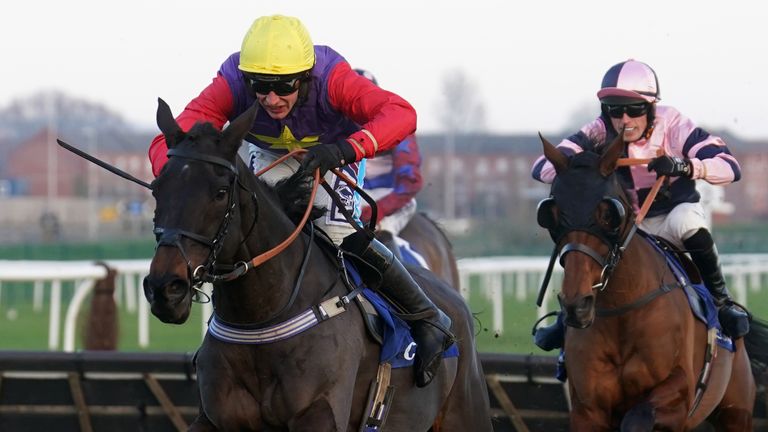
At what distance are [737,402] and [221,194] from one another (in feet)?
11.2

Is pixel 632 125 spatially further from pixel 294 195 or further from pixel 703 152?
pixel 294 195

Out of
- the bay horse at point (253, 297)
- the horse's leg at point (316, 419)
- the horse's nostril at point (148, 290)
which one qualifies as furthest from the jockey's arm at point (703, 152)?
the horse's nostril at point (148, 290)

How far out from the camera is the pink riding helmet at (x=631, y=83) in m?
6.06

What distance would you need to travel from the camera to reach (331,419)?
13.7 ft

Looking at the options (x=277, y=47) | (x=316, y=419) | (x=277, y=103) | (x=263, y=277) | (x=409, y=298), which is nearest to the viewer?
(x=316, y=419)

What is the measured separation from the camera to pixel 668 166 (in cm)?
571

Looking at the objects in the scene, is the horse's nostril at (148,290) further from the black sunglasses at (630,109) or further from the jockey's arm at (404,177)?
the jockey's arm at (404,177)

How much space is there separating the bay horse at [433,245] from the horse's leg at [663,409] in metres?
2.86

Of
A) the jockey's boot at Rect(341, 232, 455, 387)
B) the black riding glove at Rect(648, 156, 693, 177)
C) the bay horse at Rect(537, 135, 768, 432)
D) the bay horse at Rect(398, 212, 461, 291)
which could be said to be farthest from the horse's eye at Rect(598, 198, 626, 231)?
the bay horse at Rect(398, 212, 461, 291)

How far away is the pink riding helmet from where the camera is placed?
6062 mm

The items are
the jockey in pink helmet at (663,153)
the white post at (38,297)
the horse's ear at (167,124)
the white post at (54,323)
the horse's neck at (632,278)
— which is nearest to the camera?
the horse's ear at (167,124)

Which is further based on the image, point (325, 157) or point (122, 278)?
point (122, 278)

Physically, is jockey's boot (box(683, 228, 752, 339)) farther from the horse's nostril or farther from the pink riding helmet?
the horse's nostril

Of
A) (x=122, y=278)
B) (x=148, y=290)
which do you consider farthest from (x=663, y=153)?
(x=122, y=278)
